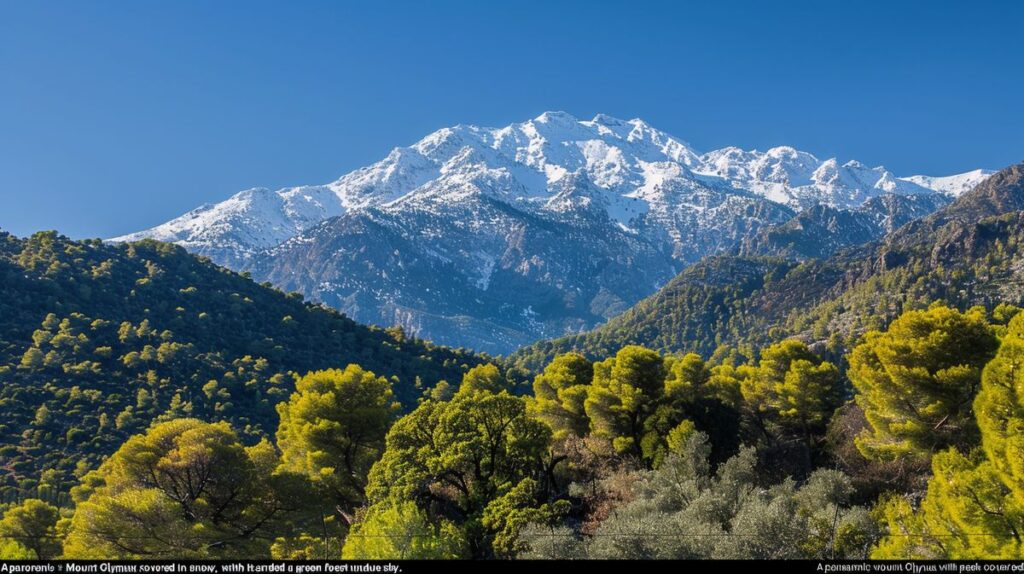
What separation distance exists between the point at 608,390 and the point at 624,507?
1279 cm

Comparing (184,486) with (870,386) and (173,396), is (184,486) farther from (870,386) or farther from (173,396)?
(173,396)

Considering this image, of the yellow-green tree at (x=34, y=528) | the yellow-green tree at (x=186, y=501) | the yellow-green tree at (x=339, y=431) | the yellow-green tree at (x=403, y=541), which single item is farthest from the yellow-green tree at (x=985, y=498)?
the yellow-green tree at (x=34, y=528)

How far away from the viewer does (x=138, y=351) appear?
9825 cm

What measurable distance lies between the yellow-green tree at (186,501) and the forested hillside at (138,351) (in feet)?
126

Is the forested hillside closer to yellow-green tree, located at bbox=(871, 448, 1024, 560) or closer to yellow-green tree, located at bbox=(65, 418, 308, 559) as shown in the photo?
yellow-green tree, located at bbox=(65, 418, 308, 559)

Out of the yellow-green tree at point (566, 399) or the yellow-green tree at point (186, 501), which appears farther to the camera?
the yellow-green tree at point (566, 399)

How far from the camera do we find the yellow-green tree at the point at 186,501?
2778 centimetres

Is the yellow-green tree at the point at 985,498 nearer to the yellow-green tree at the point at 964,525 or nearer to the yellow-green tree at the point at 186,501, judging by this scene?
the yellow-green tree at the point at 964,525

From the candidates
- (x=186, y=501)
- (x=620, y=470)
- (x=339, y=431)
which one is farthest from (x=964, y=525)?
(x=186, y=501)

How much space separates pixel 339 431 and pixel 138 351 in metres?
78.8

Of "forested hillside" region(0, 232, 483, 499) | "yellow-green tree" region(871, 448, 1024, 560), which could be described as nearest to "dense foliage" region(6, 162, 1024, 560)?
"yellow-green tree" region(871, 448, 1024, 560)

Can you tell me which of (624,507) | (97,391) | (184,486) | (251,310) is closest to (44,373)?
(97,391)

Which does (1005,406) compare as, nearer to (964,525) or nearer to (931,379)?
(964,525)

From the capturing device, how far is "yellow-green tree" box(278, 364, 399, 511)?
3659 cm
